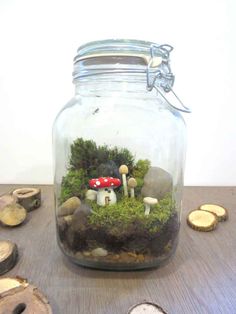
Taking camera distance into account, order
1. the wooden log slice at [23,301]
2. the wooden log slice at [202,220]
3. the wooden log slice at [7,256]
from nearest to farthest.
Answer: the wooden log slice at [23,301] → the wooden log slice at [7,256] → the wooden log slice at [202,220]

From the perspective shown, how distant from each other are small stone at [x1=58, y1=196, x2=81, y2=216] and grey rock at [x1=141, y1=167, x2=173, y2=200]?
10 cm

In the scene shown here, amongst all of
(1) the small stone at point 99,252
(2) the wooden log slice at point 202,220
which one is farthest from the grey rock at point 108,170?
(2) the wooden log slice at point 202,220

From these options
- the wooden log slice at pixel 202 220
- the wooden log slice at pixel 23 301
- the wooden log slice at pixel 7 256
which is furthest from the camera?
the wooden log slice at pixel 202 220

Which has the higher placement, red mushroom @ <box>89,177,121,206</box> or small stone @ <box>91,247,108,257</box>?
red mushroom @ <box>89,177,121,206</box>

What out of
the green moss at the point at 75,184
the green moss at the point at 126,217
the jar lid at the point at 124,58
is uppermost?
the jar lid at the point at 124,58

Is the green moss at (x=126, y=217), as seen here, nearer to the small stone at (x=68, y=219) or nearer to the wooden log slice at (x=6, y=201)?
the small stone at (x=68, y=219)

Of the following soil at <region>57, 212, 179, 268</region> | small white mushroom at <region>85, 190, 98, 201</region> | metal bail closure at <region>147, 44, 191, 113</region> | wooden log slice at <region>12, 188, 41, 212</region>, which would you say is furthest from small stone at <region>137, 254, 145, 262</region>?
wooden log slice at <region>12, 188, 41, 212</region>

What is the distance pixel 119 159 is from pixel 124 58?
15 cm

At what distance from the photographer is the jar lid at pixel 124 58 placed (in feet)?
1.29

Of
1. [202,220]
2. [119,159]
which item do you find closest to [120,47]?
[119,159]

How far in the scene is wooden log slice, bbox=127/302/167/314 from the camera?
0.31m

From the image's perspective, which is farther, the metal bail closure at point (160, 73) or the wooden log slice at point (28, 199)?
the wooden log slice at point (28, 199)

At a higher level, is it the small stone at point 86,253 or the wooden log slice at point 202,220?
the small stone at point 86,253

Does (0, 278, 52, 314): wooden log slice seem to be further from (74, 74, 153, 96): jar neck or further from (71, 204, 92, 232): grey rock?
(74, 74, 153, 96): jar neck
